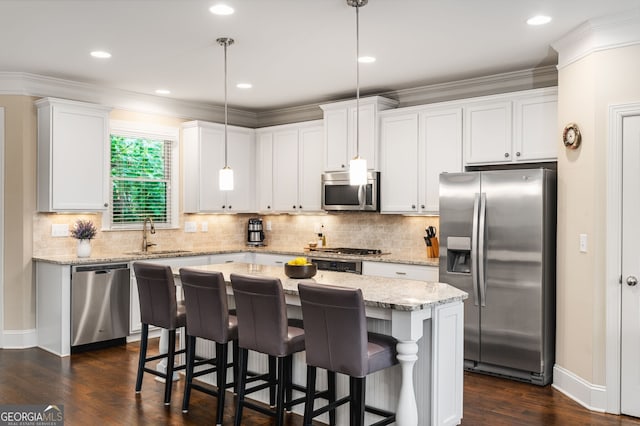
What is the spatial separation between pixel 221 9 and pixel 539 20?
220 centimetres

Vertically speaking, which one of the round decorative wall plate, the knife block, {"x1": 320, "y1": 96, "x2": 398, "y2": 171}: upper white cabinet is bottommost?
the knife block

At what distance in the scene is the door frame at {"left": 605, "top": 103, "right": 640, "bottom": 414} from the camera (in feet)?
12.5

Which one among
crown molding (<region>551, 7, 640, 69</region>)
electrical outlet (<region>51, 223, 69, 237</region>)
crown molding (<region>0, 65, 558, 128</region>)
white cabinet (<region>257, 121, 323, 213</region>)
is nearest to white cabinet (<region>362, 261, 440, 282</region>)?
white cabinet (<region>257, 121, 323, 213</region>)

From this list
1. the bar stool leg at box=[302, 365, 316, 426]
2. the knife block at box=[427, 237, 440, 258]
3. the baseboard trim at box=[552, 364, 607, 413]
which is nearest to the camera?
the bar stool leg at box=[302, 365, 316, 426]

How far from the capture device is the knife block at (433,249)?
5652 millimetres

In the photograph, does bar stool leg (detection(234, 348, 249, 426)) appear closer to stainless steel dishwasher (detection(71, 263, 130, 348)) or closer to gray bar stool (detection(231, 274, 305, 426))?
gray bar stool (detection(231, 274, 305, 426))

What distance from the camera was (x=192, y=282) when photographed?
3.65m

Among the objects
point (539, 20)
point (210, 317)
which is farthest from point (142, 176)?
point (539, 20)

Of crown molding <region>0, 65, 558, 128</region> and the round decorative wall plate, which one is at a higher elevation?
crown molding <region>0, 65, 558, 128</region>

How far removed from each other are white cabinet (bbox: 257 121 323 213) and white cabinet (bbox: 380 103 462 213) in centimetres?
103

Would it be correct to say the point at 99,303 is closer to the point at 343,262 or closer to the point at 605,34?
the point at 343,262

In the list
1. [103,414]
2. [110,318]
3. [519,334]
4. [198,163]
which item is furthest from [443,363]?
[198,163]

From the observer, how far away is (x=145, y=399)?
402 cm

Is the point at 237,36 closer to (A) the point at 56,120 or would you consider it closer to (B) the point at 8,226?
(A) the point at 56,120
